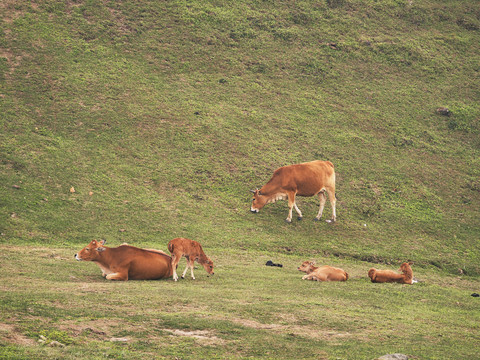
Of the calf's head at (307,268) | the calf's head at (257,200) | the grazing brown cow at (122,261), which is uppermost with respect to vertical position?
the calf's head at (257,200)

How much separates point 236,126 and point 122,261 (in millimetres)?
16682

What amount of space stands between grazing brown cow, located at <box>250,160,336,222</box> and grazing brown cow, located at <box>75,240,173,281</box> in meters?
9.59

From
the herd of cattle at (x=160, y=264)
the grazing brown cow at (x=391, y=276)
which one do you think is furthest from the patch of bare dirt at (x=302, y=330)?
the grazing brown cow at (x=391, y=276)

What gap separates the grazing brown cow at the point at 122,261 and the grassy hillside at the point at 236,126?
3.42 m

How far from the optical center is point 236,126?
2950 cm

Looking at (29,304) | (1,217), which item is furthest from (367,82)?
(29,304)

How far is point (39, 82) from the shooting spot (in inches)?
1101

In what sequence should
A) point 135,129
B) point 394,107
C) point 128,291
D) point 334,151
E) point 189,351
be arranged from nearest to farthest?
point 189,351 → point 128,291 → point 135,129 → point 334,151 → point 394,107

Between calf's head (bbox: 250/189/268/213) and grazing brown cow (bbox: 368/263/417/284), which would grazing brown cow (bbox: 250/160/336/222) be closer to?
calf's head (bbox: 250/189/268/213)

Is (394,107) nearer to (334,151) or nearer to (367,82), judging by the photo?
(367,82)

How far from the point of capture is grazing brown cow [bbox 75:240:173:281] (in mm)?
13648

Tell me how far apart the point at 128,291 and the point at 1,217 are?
860cm

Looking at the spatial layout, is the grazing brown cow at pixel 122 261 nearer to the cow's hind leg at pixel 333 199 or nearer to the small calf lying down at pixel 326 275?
the small calf lying down at pixel 326 275

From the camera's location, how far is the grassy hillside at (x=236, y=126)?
21328 millimetres
